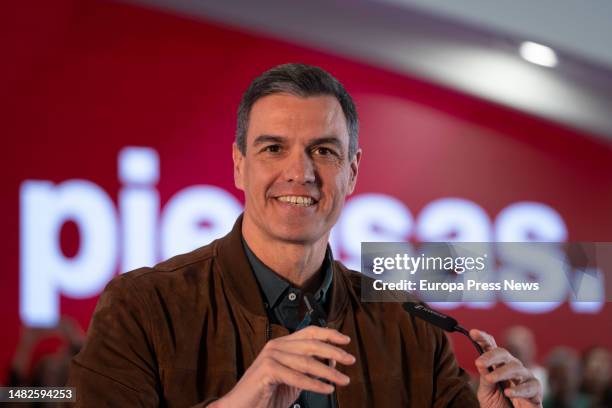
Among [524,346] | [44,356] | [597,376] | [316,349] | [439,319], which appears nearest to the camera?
[316,349]

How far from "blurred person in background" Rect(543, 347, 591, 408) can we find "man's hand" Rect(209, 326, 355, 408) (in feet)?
10.4

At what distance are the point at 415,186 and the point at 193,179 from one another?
140 cm

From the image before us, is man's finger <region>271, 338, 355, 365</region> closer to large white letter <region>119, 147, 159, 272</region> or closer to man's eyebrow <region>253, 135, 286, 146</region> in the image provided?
man's eyebrow <region>253, 135, 286, 146</region>

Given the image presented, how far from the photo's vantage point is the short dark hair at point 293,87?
1654 millimetres

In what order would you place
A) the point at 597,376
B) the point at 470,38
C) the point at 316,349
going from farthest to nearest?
the point at 470,38 → the point at 597,376 → the point at 316,349

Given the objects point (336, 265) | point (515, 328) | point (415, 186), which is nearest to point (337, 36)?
point (415, 186)

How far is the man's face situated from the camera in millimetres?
1598

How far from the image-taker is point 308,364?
1.24 metres

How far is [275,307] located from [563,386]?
2978mm

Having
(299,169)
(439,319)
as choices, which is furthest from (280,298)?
(439,319)

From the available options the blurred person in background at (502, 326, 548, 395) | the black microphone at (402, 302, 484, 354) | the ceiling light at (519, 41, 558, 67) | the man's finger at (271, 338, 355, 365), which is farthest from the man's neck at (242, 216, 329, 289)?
the ceiling light at (519, 41, 558, 67)

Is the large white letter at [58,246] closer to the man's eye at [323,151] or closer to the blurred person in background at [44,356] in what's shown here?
the blurred person in background at [44,356]

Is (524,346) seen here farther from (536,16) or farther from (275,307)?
(275,307)

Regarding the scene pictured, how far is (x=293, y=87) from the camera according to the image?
165cm
